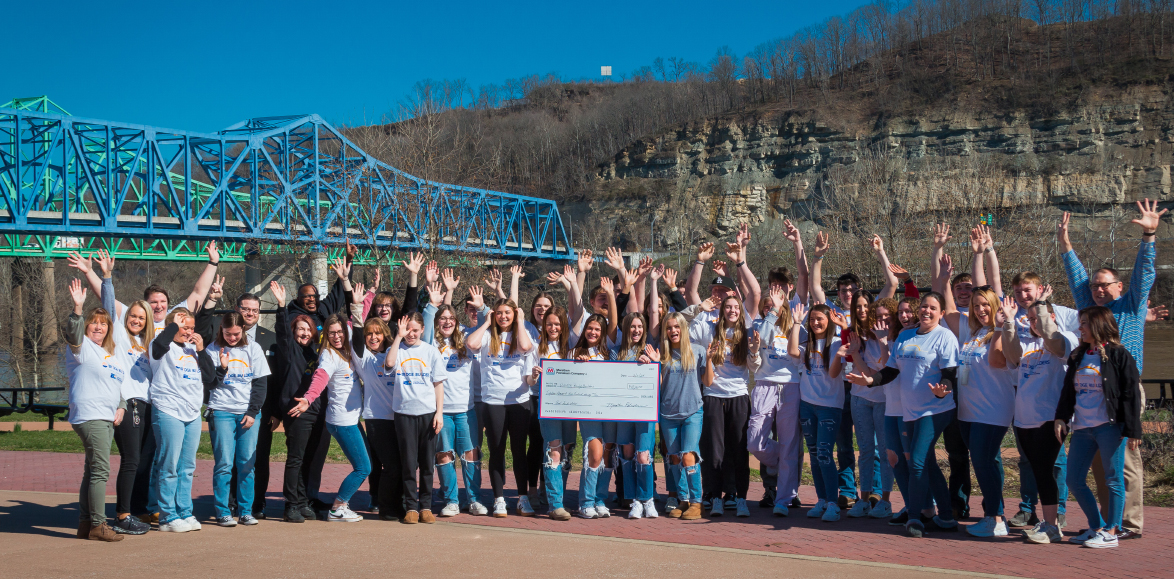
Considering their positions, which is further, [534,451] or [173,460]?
[534,451]

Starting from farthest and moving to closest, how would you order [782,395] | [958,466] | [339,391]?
[782,395]
[339,391]
[958,466]

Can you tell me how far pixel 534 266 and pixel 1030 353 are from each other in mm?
82123

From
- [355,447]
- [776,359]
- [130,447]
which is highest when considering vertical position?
[776,359]

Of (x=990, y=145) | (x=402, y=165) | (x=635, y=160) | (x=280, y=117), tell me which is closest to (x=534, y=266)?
(x=635, y=160)

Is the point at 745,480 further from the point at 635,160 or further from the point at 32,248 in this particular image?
the point at 635,160

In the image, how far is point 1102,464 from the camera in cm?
618

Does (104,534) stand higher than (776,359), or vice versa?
(776,359)

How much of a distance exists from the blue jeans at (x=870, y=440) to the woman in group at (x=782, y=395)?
522 millimetres

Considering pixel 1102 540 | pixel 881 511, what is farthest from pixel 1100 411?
pixel 881 511

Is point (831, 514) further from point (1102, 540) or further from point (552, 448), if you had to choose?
point (552, 448)

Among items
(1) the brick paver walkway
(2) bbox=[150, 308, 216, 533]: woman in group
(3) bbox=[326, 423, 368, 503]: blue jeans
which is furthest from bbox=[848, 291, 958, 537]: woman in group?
(2) bbox=[150, 308, 216, 533]: woman in group

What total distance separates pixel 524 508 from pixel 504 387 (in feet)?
3.44

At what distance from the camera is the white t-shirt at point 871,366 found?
277 inches

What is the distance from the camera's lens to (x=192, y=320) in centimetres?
668
